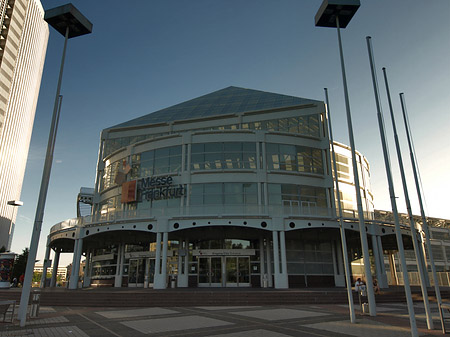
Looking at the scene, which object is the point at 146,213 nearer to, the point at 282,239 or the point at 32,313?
the point at 282,239

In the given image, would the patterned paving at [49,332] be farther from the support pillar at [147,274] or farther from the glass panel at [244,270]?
the support pillar at [147,274]

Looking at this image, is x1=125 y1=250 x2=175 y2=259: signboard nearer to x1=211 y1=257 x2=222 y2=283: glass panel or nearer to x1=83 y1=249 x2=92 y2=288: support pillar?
x1=211 y1=257 x2=222 y2=283: glass panel

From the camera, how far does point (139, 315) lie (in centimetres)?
1396

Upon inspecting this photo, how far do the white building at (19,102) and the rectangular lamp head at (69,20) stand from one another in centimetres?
5994

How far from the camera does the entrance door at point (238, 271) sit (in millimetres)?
26688

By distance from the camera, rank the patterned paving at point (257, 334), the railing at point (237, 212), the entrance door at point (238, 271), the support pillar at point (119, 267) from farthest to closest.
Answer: the support pillar at point (119, 267) < the entrance door at point (238, 271) < the railing at point (237, 212) < the patterned paving at point (257, 334)

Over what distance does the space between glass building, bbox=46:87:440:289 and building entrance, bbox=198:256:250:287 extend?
0.26 ft

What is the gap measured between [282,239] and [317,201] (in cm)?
700

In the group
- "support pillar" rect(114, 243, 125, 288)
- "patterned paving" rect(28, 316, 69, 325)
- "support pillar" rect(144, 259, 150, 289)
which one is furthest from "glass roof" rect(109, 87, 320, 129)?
"patterned paving" rect(28, 316, 69, 325)

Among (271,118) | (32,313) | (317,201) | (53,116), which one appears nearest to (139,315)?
(32,313)

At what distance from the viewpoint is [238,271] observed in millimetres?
26922

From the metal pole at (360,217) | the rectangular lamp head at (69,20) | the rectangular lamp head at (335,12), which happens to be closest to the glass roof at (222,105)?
the rectangular lamp head at (335,12)

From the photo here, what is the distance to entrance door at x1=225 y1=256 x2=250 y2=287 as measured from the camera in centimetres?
2669

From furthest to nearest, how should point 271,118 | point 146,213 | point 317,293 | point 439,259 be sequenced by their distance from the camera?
point 439,259 → point 271,118 → point 146,213 → point 317,293
